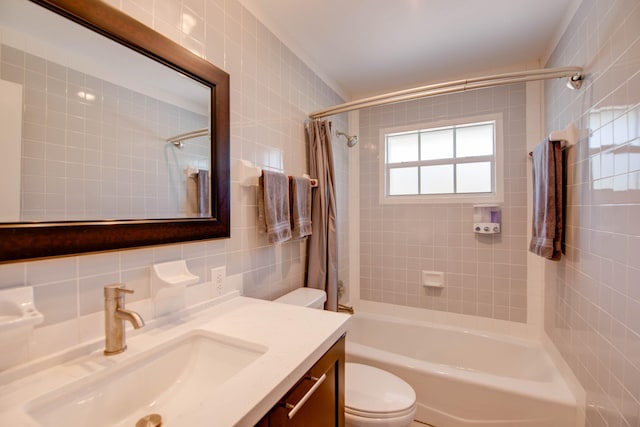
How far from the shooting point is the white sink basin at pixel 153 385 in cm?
63

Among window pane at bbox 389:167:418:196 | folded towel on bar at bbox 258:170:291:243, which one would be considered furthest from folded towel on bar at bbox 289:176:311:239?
window pane at bbox 389:167:418:196

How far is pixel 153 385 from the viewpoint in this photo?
81cm

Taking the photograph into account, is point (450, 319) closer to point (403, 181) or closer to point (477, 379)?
point (477, 379)

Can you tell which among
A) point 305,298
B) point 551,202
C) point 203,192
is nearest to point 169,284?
point 203,192

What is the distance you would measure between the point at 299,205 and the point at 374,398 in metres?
1.10

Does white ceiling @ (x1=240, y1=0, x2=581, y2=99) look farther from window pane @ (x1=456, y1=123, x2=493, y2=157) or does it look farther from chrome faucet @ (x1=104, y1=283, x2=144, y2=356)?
chrome faucet @ (x1=104, y1=283, x2=144, y2=356)

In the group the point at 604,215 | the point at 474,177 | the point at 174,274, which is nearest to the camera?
the point at 174,274

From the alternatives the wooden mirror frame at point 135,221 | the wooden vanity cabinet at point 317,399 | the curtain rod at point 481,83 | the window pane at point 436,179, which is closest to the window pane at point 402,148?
the window pane at point 436,179

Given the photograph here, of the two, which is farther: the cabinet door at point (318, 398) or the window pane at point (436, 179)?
the window pane at point (436, 179)

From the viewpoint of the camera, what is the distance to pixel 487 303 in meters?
2.25

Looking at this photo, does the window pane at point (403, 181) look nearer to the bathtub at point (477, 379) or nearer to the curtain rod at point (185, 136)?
the bathtub at point (477, 379)

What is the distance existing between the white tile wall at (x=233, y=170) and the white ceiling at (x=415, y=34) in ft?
0.50

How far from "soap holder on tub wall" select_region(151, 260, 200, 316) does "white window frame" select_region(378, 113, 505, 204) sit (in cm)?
196

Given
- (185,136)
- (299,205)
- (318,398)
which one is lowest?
(318,398)
